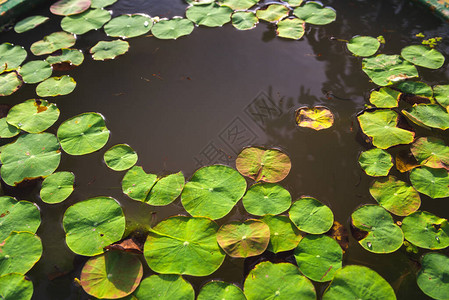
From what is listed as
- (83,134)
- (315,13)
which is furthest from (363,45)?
(83,134)

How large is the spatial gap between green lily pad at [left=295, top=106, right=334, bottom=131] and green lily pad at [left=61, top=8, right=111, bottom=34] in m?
2.50

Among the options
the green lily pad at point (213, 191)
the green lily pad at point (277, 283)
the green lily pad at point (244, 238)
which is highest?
the green lily pad at point (213, 191)

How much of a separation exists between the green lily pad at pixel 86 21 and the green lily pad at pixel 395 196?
3346 mm

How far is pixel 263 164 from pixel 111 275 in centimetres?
134

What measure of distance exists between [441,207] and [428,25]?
2308mm

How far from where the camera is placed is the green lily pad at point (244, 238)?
208cm

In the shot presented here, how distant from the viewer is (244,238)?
6.98ft

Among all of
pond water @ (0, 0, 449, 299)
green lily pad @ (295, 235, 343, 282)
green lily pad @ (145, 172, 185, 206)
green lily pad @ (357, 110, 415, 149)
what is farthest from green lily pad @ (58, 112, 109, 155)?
green lily pad @ (357, 110, 415, 149)

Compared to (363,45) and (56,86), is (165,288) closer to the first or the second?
(56,86)

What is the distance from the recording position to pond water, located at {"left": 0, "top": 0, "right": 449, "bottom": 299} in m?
2.34

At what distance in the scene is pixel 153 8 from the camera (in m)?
3.86

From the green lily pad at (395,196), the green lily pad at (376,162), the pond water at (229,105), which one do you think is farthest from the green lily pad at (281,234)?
the green lily pad at (376,162)

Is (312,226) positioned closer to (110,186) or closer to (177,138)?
(177,138)

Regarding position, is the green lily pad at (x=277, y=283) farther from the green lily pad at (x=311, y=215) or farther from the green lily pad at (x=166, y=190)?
the green lily pad at (x=166, y=190)
